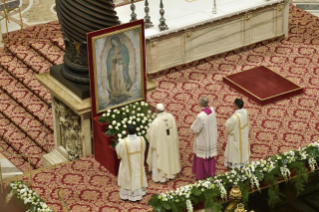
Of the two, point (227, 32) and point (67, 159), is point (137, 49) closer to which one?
point (67, 159)

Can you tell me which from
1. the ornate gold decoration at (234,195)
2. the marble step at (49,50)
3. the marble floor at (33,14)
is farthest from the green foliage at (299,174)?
the marble floor at (33,14)

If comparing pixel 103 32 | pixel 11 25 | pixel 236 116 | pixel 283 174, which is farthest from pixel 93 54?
pixel 11 25

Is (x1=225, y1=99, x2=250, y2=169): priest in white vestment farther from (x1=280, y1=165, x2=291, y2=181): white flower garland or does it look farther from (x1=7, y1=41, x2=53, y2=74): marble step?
(x1=7, y1=41, x2=53, y2=74): marble step

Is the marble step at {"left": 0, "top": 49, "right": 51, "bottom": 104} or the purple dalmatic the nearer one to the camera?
the purple dalmatic

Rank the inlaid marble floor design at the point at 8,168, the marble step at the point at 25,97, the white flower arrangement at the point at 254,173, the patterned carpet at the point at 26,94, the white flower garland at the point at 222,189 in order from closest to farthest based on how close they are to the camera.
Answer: the white flower arrangement at the point at 254,173 < the white flower garland at the point at 222,189 < the inlaid marble floor design at the point at 8,168 < the patterned carpet at the point at 26,94 < the marble step at the point at 25,97

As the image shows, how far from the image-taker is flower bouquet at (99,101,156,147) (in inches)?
463

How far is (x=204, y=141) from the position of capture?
11492 mm

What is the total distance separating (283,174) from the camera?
38.0 feet

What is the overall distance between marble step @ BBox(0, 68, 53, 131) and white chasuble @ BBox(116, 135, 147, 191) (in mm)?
2787

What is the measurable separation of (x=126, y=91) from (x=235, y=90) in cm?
250

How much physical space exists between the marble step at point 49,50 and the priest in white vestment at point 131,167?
4.05 metres

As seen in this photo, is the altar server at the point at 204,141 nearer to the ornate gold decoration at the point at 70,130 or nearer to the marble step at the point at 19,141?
the ornate gold decoration at the point at 70,130

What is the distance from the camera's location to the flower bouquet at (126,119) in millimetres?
11766

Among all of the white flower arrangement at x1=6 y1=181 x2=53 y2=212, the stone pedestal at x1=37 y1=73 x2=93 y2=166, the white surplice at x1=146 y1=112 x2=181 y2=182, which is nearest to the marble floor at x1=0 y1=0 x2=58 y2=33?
the stone pedestal at x1=37 y1=73 x2=93 y2=166
